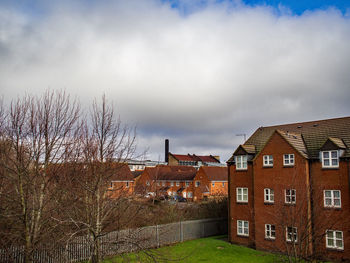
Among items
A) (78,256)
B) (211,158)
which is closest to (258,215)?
(78,256)

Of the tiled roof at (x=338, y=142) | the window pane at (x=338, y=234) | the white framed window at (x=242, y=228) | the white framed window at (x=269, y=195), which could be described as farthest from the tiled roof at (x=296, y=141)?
the white framed window at (x=242, y=228)

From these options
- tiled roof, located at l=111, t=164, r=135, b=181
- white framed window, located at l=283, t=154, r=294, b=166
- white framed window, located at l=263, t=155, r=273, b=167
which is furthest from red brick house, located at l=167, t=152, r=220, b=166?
tiled roof, located at l=111, t=164, r=135, b=181

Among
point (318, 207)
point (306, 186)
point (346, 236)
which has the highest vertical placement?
point (306, 186)

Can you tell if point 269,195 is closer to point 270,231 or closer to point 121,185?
point 270,231

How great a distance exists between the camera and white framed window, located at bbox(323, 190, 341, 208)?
2100 centimetres

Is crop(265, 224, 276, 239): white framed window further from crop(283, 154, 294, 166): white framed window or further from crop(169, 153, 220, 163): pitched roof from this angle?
crop(169, 153, 220, 163): pitched roof

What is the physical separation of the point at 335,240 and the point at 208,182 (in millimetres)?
41956

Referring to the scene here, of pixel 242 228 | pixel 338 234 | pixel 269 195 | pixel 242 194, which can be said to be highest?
pixel 269 195

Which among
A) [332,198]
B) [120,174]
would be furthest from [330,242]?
[120,174]

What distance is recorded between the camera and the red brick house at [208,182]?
62.0 m

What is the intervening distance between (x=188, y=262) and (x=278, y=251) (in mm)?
7330

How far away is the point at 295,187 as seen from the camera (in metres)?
22.9

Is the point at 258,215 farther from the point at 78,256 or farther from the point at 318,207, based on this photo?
the point at 78,256

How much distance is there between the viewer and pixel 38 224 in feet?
35.7
